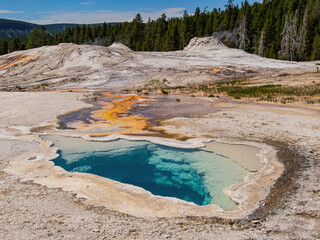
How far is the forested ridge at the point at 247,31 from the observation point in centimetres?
5538

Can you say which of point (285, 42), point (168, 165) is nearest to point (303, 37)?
point (285, 42)

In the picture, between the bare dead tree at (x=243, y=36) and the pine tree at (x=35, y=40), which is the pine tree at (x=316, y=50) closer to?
the bare dead tree at (x=243, y=36)

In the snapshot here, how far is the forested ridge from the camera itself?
55.4 meters

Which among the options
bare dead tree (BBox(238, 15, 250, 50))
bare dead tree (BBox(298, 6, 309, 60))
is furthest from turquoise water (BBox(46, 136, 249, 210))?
bare dead tree (BBox(238, 15, 250, 50))

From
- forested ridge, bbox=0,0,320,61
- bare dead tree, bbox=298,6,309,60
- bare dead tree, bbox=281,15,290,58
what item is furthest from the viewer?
forested ridge, bbox=0,0,320,61

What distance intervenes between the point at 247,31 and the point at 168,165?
65642 mm

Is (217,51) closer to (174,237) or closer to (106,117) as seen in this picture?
(106,117)

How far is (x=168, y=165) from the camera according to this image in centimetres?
855

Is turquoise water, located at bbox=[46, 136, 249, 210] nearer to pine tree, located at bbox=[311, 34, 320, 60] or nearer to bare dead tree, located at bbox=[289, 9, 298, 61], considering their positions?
pine tree, located at bbox=[311, 34, 320, 60]

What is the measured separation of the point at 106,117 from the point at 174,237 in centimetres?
1086

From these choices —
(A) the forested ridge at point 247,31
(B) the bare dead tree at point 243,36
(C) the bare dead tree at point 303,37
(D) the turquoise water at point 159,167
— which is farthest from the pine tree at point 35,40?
(D) the turquoise water at point 159,167

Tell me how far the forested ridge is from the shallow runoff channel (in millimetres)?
48855

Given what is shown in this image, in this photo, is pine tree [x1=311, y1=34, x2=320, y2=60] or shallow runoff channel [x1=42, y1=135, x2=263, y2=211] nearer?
shallow runoff channel [x1=42, y1=135, x2=263, y2=211]

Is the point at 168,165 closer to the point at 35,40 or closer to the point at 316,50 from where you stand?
the point at 316,50
